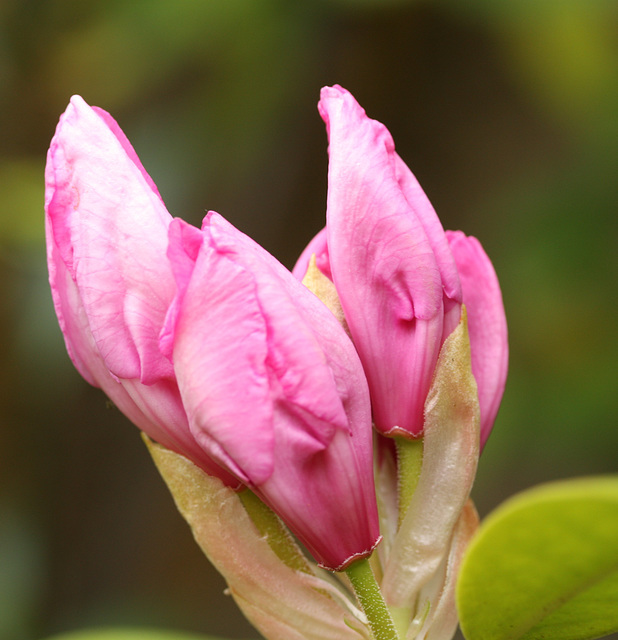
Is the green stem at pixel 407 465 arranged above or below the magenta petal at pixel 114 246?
below

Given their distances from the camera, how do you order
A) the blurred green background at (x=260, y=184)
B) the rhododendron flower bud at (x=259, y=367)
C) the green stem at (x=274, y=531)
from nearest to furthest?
the rhododendron flower bud at (x=259, y=367)
the green stem at (x=274, y=531)
the blurred green background at (x=260, y=184)

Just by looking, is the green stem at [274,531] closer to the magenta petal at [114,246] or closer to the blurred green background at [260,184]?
the magenta petal at [114,246]

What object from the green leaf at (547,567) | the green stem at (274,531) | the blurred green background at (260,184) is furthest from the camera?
the blurred green background at (260,184)

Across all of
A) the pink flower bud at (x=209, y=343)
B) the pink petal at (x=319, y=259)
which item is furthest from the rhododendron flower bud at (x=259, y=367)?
the pink petal at (x=319, y=259)

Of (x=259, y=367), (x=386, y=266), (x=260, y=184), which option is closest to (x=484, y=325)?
(x=386, y=266)

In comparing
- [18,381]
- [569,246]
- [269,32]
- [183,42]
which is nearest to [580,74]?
[569,246]

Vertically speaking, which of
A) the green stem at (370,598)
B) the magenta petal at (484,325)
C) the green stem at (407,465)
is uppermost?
the magenta petal at (484,325)

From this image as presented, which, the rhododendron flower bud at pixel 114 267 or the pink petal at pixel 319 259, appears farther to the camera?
the pink petal at pixel 319 259

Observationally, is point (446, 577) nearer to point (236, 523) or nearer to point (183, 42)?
point (236, 523)
